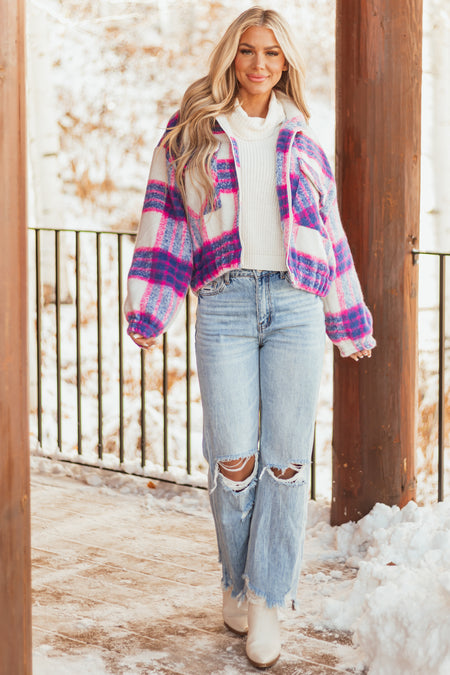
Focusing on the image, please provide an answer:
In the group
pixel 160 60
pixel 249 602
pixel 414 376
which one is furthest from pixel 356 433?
pixel 160 60

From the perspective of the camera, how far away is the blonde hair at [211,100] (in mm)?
2508

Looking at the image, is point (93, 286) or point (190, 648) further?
point (93, 286)

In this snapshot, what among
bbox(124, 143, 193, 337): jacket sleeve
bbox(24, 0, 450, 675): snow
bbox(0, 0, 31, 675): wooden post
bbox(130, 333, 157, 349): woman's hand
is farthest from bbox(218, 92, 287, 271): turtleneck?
bbox(24, 0, 450, 675): snow

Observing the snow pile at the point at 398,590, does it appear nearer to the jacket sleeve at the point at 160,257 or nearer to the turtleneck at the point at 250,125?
the jacket sleeve at the point at 160,257

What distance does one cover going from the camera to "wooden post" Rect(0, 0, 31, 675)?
1815mm

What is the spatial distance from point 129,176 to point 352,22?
7906 millimetres

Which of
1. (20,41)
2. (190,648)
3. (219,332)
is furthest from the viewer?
(190,648)

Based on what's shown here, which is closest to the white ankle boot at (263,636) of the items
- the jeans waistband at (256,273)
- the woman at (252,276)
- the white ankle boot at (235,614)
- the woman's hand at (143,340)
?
the woman at (252,276)

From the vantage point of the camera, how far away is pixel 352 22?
3406 mm

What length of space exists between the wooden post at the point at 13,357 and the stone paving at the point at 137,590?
0.70 metres

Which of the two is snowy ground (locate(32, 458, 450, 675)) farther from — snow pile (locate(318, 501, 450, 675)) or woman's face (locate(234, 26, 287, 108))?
woman's face (locate(234, 26, 287, 108))

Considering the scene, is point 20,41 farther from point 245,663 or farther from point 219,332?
point 245,663

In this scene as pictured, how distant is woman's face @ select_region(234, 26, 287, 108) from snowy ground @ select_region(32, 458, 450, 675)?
1287 mm

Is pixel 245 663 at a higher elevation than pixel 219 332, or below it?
below
